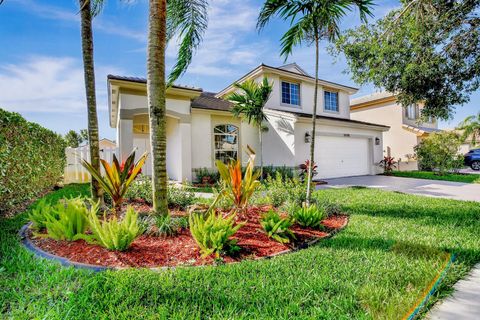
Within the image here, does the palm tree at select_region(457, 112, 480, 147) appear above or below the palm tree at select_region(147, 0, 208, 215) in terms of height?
above

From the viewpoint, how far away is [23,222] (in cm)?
506

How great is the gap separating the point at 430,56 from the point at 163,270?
9028mm

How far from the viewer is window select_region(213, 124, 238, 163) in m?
13.4

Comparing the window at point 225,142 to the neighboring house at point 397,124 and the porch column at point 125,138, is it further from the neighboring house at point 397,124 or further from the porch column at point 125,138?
the neighboring house at point 397,124

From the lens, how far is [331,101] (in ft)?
57.4

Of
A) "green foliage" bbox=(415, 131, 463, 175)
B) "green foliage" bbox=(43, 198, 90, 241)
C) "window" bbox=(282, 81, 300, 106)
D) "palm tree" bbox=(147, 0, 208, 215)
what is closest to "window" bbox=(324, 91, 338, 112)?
"window" bbox=(282, 81, 300, 106)

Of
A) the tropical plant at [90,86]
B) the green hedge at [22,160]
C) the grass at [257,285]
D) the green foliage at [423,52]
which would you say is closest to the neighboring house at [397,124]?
the green foliage at [423,52]

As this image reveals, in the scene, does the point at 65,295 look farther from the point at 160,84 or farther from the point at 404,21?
the point at 404,21

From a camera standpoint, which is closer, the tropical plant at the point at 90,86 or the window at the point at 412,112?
the tropical plant at the point at 90,86

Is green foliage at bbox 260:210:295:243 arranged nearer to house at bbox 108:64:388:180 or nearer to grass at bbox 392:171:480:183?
house at bbox 108:64:388:180

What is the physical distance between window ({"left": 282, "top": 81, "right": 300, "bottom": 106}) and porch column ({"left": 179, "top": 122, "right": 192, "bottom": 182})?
271 inches

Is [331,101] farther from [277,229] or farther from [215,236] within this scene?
[215,236]

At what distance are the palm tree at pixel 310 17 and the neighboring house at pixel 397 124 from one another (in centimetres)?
1691

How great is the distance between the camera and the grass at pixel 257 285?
7.33 ft
